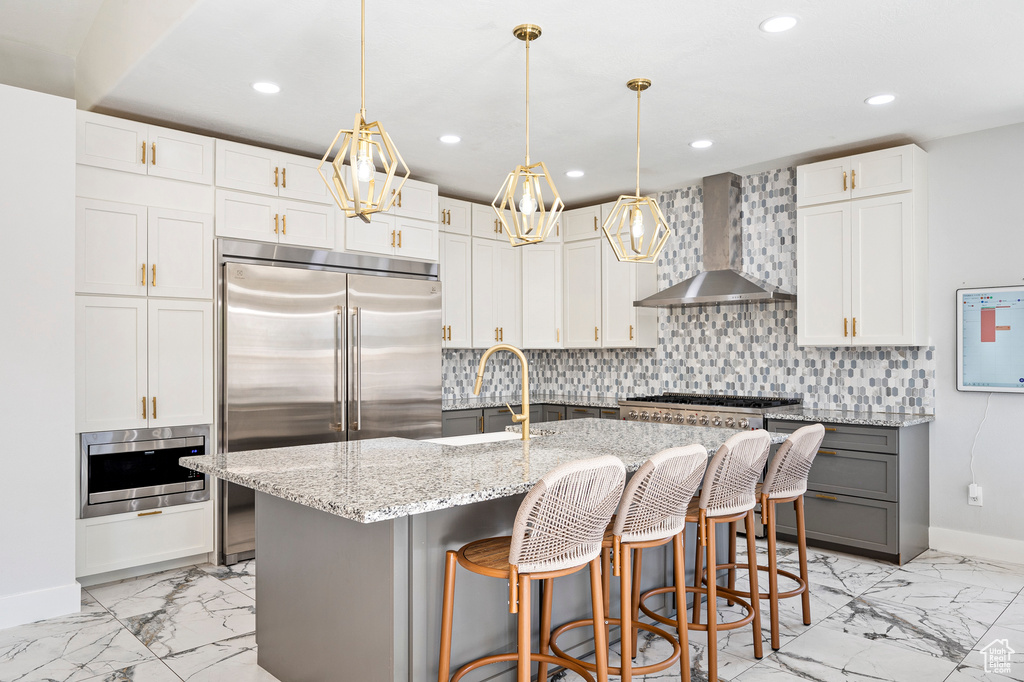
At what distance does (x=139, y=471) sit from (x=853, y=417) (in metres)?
4.20

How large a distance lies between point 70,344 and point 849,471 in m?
4.34

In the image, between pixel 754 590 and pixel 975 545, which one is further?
pixel 975 545

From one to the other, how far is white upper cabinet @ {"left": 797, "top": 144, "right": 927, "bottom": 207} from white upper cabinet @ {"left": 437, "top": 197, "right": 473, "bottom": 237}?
256 cm

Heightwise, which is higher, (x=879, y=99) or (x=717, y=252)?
(x=879, y=99)

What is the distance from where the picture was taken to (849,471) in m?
4.11

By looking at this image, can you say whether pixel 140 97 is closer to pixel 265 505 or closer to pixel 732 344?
pixel 265 505

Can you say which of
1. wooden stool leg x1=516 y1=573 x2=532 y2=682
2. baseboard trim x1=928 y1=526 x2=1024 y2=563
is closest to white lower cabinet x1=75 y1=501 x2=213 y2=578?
wooden stool leg x1=516 y1=573 x2=532 y2=682

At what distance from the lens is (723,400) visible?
16.6 feet

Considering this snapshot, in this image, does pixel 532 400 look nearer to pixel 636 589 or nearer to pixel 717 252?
pixel 717 252

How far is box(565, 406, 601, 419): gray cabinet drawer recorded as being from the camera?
548 centimetres

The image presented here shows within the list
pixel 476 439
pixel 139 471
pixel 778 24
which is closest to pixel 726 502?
pixel 476 439

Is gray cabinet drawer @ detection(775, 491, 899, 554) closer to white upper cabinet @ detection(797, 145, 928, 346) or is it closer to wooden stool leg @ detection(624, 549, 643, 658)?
white upper cabinet @ detection(797, 145, 928, 346)

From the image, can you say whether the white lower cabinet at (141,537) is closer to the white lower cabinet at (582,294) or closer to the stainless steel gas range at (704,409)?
the stainless steel gas range at (704,409)

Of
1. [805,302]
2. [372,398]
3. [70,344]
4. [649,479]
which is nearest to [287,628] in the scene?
[649,479]
